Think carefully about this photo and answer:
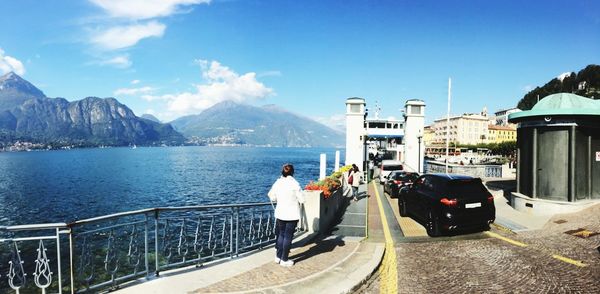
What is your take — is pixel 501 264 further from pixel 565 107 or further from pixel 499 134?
pixel 499 134

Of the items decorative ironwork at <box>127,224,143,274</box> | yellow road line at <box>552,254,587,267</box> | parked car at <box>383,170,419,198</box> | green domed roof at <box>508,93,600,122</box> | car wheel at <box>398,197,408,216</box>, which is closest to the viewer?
decorative ironwork at <box>127,224,143,274</box>

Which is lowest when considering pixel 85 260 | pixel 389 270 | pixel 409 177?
pixel 389 270

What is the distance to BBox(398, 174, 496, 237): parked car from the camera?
9.66 meters

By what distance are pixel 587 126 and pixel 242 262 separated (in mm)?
12548

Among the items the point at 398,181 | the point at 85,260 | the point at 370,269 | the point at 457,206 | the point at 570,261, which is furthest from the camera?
the point at 398,181

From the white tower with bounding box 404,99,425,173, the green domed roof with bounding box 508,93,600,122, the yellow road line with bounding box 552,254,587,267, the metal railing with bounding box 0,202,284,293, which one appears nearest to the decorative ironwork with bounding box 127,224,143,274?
the metal railing with bounding box 0,202,284,293

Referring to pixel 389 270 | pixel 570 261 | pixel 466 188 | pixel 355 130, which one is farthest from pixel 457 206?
pixel 355 130

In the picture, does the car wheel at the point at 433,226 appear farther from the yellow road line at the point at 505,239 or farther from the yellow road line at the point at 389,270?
the yellow road line at the point at 505,239

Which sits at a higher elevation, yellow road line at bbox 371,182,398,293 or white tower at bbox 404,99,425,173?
white tower at bbox 404,99,425,173

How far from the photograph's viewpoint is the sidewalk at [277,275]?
19.2ft

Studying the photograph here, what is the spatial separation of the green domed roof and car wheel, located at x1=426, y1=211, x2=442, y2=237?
6077 millimetres

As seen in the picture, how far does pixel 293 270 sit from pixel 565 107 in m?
11.3

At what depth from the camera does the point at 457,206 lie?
9664 millimetres

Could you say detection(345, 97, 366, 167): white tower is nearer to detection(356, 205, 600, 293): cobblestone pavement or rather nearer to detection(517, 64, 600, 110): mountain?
detection(356, 205, 600, 293): cobblestone pavement
